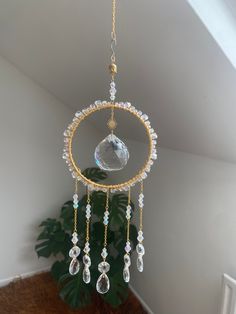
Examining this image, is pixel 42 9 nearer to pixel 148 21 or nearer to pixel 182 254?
pixel 148 21

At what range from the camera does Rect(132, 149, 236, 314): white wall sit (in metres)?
1.10

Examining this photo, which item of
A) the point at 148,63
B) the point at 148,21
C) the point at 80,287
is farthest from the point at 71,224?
the point at 148,21

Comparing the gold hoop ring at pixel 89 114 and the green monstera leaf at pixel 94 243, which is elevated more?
the gold hoop ring at pixel 89 114

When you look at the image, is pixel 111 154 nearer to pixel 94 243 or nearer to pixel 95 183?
pixel 95 183

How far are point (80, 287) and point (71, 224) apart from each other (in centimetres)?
36

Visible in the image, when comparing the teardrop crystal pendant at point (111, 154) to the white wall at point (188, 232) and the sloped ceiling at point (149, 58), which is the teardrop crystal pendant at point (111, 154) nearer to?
the sloped ceiling at point (149, 58)

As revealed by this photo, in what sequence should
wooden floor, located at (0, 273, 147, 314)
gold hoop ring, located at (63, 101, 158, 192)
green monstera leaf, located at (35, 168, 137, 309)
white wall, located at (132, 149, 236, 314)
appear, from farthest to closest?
wooden floor, located at (0, 273, 147, 314) < green monstera leaf, located at (35, 168, 137, 309) < white wall, located at (132, 149, 236, 314) < gold hoop ring, located at (63, 101, 158, 192)

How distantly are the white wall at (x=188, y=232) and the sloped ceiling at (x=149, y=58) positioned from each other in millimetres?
123

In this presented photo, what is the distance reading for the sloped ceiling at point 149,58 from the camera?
704 millimetres

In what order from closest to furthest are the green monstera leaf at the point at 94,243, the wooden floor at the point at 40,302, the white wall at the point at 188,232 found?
the white wall at the point at 188,232 → the green monstera leaf at the point at 94,243 → the wooden floor at the point at 40,302

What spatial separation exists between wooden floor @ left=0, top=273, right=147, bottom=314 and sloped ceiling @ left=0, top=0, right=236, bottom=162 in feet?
3.87

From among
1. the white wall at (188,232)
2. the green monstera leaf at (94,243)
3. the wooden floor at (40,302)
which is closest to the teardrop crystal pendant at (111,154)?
the white wall at (188,232)

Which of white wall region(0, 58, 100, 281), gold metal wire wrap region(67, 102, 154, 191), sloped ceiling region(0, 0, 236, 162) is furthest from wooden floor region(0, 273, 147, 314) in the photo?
gold metal wire wrap region(67, 102, 154, 191)

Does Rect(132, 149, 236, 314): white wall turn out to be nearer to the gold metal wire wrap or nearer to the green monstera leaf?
the green monstera leaf
